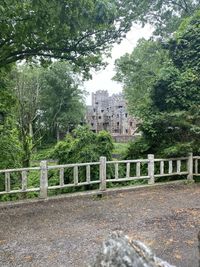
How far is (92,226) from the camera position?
459 cm

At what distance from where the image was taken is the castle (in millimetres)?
43188

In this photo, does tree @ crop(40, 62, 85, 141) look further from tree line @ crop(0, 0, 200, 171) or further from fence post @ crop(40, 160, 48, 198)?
fence post @ crop(40, 160, 48, 198)

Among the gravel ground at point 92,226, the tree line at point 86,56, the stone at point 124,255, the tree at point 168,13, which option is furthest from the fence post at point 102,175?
the tree at point 168,13

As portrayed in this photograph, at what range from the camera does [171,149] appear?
26.0ft

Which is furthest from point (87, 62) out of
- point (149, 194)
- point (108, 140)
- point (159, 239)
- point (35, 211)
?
point (159, 239)

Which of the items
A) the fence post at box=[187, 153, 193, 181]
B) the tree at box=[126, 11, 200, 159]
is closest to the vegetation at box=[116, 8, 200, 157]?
the tree at box=[126, 11, 200, 159]

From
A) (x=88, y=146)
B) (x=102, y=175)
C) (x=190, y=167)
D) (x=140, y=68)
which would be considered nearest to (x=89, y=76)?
(x=88, y=146)

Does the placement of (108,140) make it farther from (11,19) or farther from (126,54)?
(126,54)

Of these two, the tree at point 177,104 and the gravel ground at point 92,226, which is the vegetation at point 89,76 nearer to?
the tree at point 177,104

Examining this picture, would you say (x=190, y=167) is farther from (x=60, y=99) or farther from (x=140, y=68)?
(x=60, y=99)

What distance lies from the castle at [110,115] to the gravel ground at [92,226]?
36468 millimetres

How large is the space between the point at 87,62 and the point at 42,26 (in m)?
2.90

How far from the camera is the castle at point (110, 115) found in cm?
4319

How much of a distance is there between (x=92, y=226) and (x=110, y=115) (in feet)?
133
